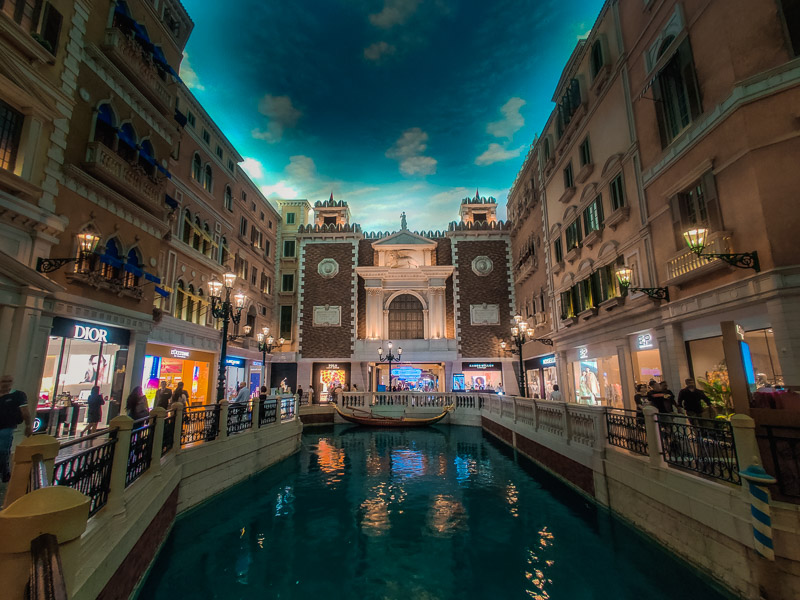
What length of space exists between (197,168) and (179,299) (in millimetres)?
6529

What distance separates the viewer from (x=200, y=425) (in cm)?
934

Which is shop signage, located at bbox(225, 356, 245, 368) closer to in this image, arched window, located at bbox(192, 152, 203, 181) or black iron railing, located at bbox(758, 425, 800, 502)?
arched window, located at bbox(192, 152, 203, 181)

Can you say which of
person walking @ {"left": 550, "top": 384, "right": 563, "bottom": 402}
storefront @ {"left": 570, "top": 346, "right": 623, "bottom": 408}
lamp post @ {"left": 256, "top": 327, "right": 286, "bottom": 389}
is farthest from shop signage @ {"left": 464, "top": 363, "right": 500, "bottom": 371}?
lamp post @ {"left": 256, "top": 327, "right": 286, "bottom": 389}

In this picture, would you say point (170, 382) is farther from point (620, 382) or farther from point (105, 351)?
point (620, 382)

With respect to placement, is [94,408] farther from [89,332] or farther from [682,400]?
[682,400]

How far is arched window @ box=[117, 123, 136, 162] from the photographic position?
11727mm

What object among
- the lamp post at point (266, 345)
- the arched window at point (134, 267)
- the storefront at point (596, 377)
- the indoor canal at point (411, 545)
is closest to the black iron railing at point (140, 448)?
the indoor canal at point (411, 545)

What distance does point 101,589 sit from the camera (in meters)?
3.88

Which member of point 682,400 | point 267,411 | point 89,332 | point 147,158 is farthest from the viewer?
point 267,411

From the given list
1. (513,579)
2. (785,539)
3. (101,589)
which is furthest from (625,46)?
(101,589)

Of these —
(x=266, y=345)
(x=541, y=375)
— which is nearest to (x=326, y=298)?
(x=266, y=345)

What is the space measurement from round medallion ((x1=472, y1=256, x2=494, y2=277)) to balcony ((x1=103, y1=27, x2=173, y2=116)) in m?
20.0

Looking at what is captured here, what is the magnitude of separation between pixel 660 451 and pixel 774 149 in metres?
6.16

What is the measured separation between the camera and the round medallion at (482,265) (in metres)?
27.7
